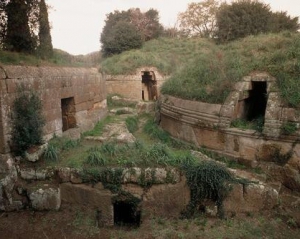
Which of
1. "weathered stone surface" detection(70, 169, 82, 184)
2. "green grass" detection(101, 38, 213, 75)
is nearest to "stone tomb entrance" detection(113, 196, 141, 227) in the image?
"weathered stone surface" detection(70, 169, 82, 184)

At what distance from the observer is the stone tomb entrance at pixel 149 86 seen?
683 inches

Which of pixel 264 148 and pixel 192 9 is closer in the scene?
pixel 264 148

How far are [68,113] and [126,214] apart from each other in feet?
13.3

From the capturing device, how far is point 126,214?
224 inches

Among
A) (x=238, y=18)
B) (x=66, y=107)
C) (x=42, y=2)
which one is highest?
(x=238, y=18)

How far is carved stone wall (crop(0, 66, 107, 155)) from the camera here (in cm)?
558

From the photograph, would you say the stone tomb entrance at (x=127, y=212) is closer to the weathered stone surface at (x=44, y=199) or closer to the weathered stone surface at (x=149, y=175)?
the weathered stone surface at (x=149, y=175)

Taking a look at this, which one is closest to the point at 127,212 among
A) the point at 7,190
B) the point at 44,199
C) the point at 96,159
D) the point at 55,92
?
the point at 96,159

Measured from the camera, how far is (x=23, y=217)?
5.10 m

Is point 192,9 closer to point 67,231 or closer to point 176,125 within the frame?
point 176,125

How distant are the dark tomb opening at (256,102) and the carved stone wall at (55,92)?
5.11m

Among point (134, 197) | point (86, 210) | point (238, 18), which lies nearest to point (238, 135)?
point (134, 197)

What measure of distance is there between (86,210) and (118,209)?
71 centimetres

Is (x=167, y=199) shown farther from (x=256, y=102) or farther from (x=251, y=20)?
(x=251, y=20)
